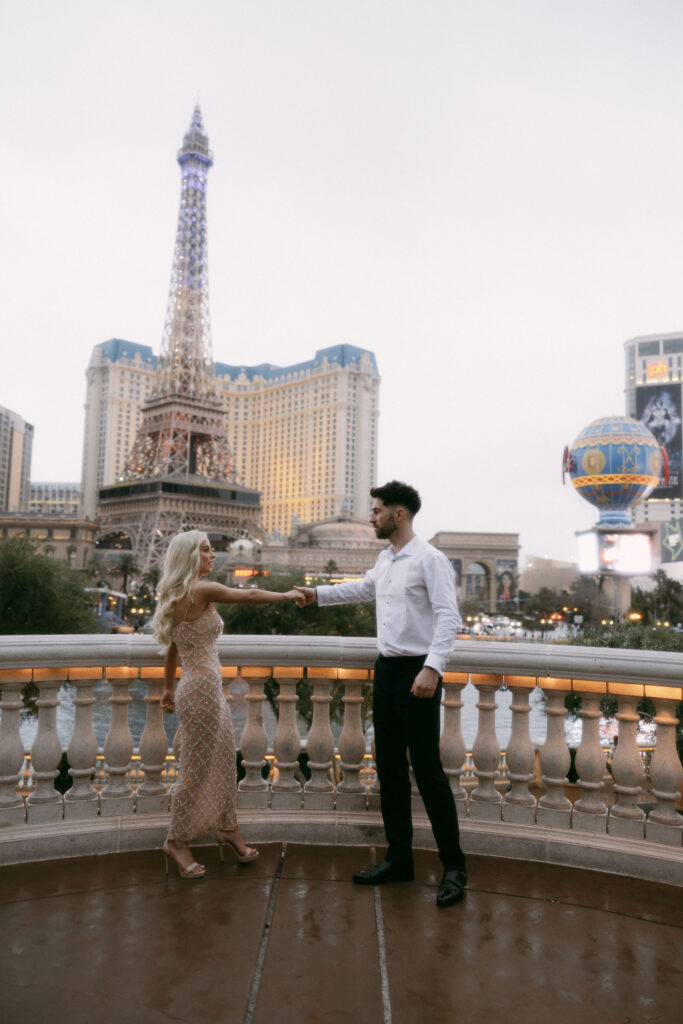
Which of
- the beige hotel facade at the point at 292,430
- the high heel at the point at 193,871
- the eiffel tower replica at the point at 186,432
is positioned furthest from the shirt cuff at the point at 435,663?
the beige hotel facade at the point at 292,430

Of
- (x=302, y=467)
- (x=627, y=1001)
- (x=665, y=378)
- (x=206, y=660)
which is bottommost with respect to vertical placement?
(x=627, y=1001)

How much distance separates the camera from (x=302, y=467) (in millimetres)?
142000

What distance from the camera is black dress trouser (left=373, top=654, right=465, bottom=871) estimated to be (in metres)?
3.64

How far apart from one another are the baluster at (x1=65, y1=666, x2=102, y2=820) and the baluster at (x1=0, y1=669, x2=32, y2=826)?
0.86 ft

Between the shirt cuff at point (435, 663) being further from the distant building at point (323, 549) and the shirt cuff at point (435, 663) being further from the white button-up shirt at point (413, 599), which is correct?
the distant building at point (323, 549)

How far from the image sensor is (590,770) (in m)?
4.09

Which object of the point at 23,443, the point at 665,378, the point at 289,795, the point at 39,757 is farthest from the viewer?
the point at 23,443

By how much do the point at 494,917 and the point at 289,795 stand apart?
1.52 meters

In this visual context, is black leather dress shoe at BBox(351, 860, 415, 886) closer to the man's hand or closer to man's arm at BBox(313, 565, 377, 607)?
the man's hand

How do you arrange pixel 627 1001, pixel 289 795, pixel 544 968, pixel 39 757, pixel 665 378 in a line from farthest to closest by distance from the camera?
1. pixel 665 378
2. pixel 289 795
3. pixel 39 757
4. pixel 544 968
5. pixel 627 1001

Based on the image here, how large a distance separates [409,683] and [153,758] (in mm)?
1724

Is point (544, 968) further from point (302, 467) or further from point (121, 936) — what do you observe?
point (302, 467)

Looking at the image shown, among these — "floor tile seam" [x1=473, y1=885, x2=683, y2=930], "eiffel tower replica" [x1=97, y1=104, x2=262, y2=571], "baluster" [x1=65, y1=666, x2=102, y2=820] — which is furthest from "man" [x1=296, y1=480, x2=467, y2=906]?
"eiffel tower replica" [x1=97, y1=104, x2=262, y2=571]

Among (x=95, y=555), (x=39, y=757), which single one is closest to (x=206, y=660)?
(x=39, y=757)
